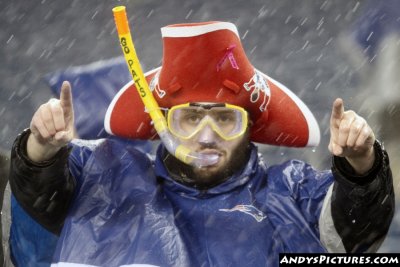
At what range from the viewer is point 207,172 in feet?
8.38

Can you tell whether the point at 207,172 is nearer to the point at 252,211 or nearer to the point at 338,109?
the point at 252,211

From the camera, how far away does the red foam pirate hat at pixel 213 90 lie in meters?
2.60

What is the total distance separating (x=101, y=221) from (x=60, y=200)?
4.8 inches

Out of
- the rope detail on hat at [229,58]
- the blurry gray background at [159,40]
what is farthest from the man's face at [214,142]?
the blurry gray background at [159,40]

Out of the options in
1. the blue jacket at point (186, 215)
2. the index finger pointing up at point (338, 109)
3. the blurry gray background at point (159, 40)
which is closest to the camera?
the index finger pointing up at point (338, 109)

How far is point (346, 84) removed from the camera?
4.20 meters

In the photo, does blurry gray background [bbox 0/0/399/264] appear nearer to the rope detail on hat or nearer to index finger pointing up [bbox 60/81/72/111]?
the rope detail on hat

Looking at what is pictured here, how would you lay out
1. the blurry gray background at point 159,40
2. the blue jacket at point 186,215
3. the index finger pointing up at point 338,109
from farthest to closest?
1. the blurry gray background at point 159,40
2. the blue jacket at point 186,215
3. the index finger pointing up at point 338,109

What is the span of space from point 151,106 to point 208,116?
0.16 meters

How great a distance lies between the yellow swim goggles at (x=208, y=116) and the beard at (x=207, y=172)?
0.05 m

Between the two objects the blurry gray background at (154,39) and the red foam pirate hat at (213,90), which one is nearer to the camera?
the red foam pirate hat at (213,90)

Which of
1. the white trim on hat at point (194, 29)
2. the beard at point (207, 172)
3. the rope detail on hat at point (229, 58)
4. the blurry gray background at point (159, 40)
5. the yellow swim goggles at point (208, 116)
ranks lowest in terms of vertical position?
the blurry gray background at point (159, 40)

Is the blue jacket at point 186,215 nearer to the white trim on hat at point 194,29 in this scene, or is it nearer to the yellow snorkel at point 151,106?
the yellow snorkel at point 151,106

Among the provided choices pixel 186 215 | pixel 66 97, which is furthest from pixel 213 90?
pixel 66 97
